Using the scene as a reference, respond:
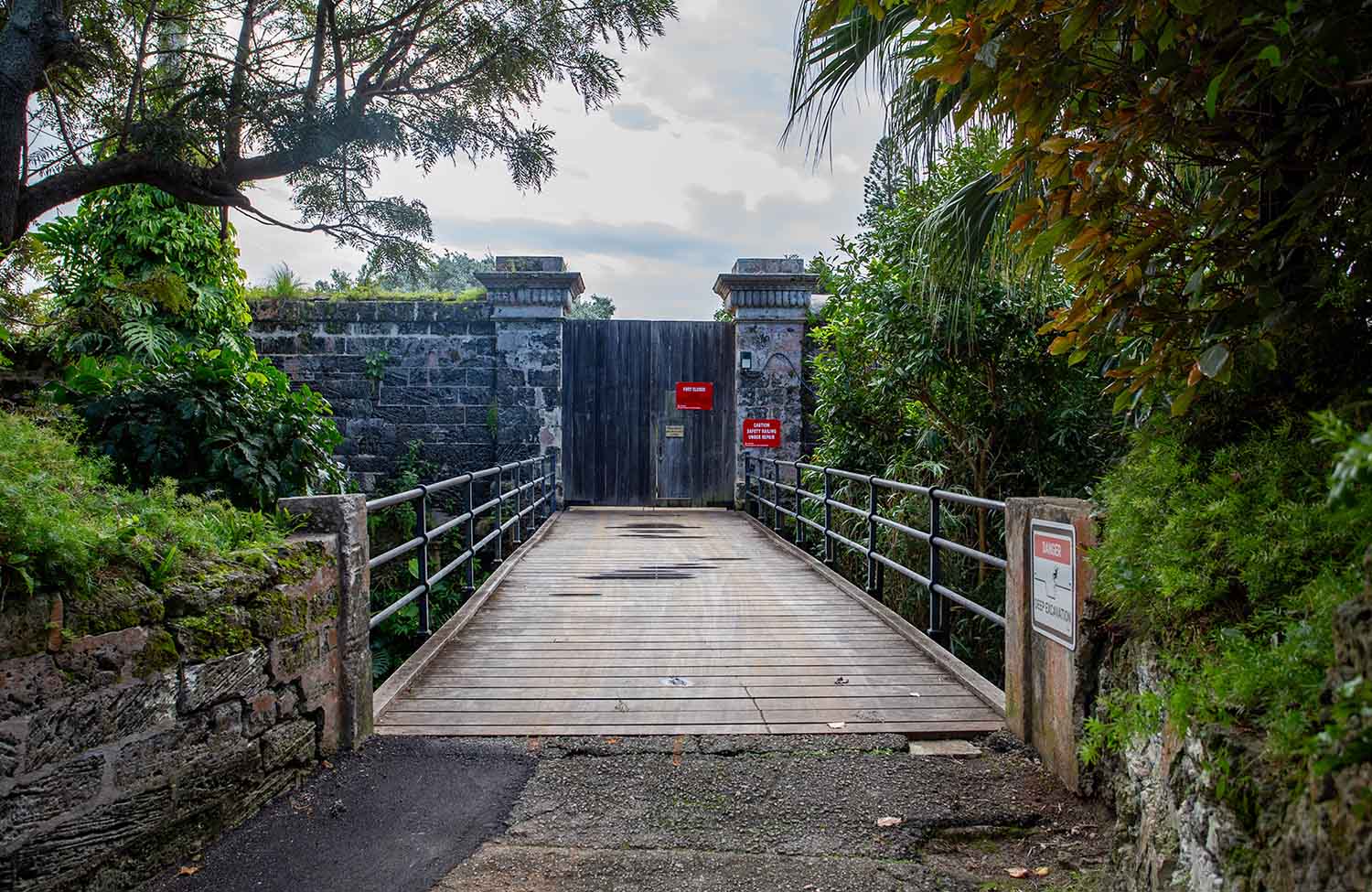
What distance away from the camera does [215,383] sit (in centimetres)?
389

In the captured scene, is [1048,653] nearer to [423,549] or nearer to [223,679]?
[223,679]

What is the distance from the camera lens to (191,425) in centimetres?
372

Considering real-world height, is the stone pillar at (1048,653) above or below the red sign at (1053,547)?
below

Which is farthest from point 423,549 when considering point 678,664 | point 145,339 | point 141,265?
point 141,265

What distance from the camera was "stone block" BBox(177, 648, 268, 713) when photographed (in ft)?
7.98

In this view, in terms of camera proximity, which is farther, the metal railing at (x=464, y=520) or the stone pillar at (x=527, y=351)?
the stone pillar at (x=527, y=351)

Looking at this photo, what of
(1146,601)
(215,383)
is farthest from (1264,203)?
(215,383)

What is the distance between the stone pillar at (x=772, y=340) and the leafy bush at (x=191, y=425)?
732 centimetres

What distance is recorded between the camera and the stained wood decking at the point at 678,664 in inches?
139

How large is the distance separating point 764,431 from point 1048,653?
787cm

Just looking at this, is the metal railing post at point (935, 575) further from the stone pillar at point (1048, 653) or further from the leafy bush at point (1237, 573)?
the leafy bush at point (1237, 573)

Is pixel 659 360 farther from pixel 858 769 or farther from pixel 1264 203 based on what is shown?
pixel 1264 203

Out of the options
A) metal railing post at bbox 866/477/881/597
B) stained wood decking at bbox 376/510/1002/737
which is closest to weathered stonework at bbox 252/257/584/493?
stained wood decking at bbox 376/510/1002/737

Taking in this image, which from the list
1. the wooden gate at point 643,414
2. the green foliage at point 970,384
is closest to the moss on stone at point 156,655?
the green foliage at point 970,384
